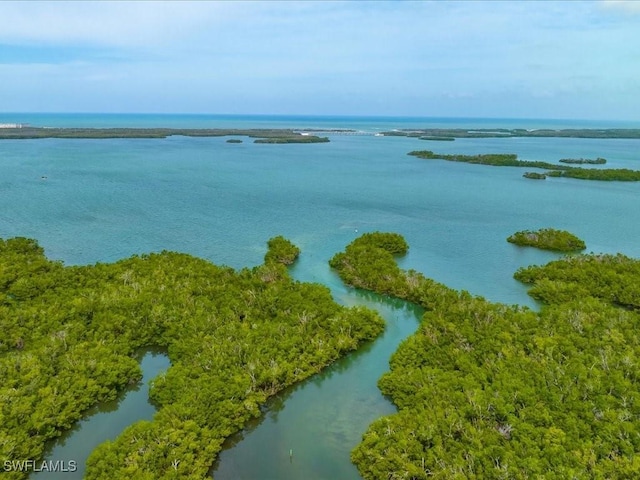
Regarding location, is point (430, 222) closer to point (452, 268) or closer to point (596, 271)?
point (452, 268)

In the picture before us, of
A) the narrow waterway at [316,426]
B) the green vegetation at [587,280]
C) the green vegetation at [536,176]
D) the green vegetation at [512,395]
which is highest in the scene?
the green vegetation at [536,176]

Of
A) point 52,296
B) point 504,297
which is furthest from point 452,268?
point 52,296

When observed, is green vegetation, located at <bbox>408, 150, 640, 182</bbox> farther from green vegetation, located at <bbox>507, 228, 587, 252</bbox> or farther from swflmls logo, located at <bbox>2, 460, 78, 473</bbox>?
swflmls logo, located at <bbox>2, 460, 78, 473</bbox>

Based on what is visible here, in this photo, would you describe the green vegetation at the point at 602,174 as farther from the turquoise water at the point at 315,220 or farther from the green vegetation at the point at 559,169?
the turquoise water at the point at 315,220

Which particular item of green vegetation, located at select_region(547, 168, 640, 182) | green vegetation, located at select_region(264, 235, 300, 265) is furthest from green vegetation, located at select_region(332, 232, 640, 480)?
green vegetation, located at select_region(547, 168, 640, 182)

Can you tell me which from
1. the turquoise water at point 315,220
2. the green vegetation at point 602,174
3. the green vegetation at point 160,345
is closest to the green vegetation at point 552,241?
the turquoise water at point 315,220

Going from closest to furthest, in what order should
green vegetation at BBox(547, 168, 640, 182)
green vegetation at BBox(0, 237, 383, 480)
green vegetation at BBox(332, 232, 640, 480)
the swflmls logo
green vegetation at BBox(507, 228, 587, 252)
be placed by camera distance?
green vegetation at BBox(332, 232, 640, 480)
the swflmls logo
green vegetation at BBox(0, 237, 383, 480)
green vegetation at BBox(507, 228, 587, 252)
green vegetation at BBox(547, 168, 640, 182)

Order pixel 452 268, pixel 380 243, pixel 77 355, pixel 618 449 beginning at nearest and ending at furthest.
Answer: pixel 618 449 < pixel 77 355 < pixel 452 268 < pixel 380 243
